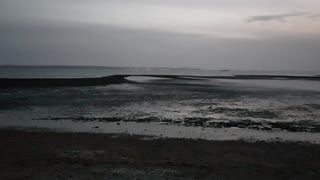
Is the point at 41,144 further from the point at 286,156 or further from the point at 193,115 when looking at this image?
the point at 193,115

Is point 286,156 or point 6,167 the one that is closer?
point 6,167

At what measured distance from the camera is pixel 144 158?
1280 cm

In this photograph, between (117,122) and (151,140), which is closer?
(151,140)

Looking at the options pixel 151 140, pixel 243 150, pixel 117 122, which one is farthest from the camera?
pixel 117 122

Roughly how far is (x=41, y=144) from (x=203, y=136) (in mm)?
6956

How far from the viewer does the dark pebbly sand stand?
10570mm

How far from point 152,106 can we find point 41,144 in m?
16.8

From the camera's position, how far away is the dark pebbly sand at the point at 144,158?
1057 cm

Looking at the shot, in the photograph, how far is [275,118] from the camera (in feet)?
81.7

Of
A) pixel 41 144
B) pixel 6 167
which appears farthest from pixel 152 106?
pixel 6 167

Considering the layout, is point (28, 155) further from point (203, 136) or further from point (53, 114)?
point (53, 114)

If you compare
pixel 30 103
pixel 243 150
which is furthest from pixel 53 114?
pixel 243 150

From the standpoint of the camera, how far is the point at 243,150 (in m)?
14.6

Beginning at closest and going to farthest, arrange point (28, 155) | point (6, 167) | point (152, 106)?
1. point (6, 167)
2. point (28, 155)
3. point (152, 106)
